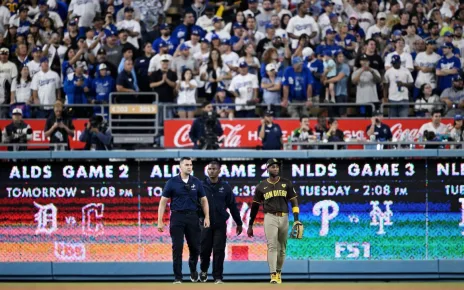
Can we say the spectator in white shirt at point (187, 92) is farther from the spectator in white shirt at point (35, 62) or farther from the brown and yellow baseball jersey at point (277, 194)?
the brown and yellow baseball jersey at point (277, 194)

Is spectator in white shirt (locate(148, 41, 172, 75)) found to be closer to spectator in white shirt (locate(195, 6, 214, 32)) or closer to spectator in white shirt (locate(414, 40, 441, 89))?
spectator in white shirt (locate(195, 6, 214, 32))

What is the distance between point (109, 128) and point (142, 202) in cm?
453

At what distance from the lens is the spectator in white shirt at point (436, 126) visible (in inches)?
856

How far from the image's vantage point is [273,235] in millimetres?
16656

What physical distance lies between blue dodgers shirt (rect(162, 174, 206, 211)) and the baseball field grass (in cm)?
123

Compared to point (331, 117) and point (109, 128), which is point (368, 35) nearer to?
point (331, 117)

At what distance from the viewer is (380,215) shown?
18.2 metres

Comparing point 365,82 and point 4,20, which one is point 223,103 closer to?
point 365,82

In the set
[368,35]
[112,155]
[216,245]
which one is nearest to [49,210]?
[112,155]

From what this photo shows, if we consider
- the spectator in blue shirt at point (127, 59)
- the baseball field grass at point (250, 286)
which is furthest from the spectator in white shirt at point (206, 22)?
the baseball field grass at point (250, 286)

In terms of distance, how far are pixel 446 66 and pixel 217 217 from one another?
31.0 ft

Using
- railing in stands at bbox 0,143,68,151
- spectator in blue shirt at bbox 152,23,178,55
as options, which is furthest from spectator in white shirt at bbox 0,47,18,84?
railing in stands at bbox 0,143,68,151

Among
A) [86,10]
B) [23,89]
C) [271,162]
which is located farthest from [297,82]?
[271,162]

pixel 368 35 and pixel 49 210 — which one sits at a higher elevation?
pixel 368 35
